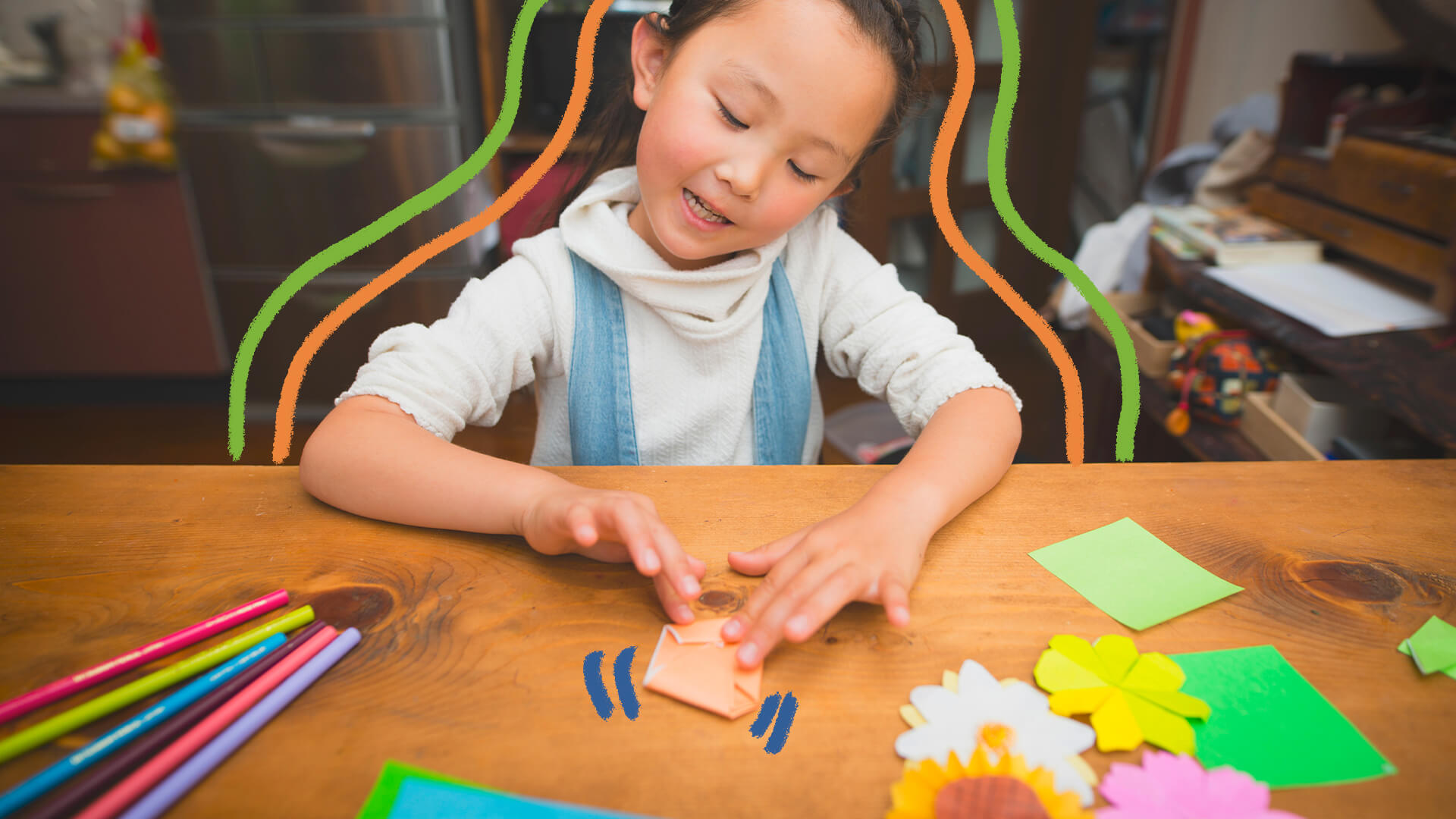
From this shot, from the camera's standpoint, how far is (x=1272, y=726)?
42cm

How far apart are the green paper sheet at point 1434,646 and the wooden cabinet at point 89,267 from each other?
2.51m

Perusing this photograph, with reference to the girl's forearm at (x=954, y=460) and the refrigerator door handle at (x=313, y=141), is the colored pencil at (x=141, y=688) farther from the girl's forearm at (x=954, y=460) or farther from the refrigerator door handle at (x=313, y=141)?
the refrigerator door handle at (x=313, y=141)

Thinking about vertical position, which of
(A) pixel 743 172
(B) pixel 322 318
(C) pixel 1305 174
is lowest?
(B) pixel 322 318

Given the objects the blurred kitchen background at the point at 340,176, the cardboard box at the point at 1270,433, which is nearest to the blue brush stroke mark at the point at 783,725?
the cardboard box at the point at 1270,433

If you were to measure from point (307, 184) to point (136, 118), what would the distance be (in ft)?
1.36

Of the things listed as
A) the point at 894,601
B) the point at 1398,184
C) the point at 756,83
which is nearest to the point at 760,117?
the point at 756,83

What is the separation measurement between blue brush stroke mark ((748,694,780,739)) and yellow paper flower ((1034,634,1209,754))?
0.14 m

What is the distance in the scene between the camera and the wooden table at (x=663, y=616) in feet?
1.26

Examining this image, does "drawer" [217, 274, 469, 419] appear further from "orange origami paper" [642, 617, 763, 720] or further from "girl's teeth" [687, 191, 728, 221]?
"orange origami paper" [642, 617, 763, 720]

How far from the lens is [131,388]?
2.42m

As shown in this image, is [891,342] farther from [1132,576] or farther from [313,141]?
[313,141]

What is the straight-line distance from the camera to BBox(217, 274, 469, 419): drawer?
223cm

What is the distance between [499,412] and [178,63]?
184 centimetres

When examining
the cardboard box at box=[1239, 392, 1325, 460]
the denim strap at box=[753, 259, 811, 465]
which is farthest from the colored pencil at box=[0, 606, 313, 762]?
the cardboard box at box=[1239, 392, 1325, 460]
